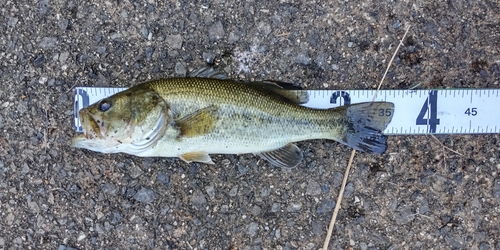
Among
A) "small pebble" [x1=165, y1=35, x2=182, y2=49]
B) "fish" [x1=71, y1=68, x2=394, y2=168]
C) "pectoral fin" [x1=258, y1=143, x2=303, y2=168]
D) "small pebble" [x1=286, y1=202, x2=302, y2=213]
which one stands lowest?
"small pebble" [x1=286, y1=202, x2=302, y2=213]

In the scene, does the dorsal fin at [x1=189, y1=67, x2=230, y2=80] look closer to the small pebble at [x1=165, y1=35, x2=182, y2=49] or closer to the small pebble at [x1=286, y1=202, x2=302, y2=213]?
the small pebble at [x1=165, y1=35, x2=182, y2=49]

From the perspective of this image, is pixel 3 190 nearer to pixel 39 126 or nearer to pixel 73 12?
pixel 39 126

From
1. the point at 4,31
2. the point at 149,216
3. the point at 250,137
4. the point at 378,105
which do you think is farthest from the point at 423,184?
the point at 4,31

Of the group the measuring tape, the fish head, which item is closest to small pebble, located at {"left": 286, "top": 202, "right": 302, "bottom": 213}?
the measuring tape

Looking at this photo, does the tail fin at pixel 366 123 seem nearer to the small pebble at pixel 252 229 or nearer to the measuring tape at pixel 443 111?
the measuring tape at pixel 443 111

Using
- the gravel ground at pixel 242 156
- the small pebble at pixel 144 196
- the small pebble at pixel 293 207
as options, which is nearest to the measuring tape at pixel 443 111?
the gravel ground at pixel 242 156

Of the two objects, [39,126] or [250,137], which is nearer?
[250,137]
